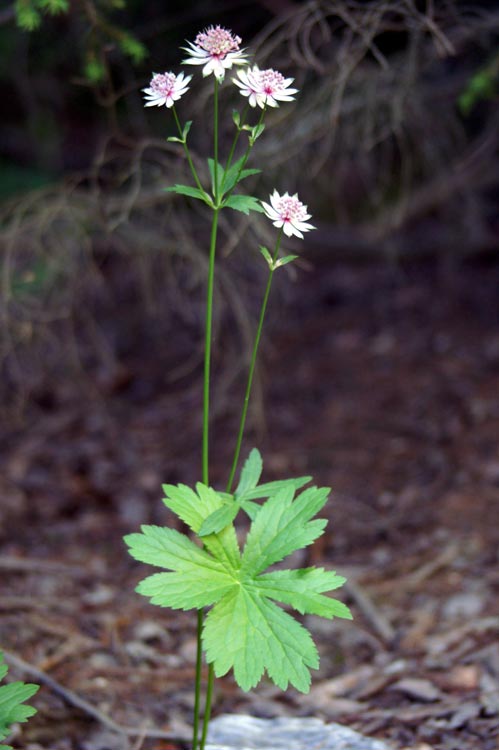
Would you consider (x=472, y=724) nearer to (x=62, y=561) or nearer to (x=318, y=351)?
(x=62, y=561)

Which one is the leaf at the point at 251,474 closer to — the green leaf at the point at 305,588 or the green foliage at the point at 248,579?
the green foliage at the point at 248,579

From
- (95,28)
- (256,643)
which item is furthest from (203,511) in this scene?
(95,28)

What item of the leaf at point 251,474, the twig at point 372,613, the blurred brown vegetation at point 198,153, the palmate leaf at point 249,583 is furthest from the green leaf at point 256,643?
the twig at point 372,613

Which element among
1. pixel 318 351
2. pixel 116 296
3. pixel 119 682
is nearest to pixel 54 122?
pixel 116 296

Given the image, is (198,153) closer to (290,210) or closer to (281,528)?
(290,210)

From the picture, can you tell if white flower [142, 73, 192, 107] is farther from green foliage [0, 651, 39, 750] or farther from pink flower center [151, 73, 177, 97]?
green foliage [0, 651, 39, 750]

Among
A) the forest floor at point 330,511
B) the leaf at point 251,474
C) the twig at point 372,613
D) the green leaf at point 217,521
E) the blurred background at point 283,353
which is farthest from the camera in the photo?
the twig at point 372,613

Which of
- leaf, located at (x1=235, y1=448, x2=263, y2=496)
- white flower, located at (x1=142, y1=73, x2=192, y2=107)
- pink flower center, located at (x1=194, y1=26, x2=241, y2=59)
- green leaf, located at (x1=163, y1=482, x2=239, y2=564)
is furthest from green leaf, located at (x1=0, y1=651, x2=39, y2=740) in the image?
pink flower center, located at (x1=194, y1=26, x2=241, y2=59)
